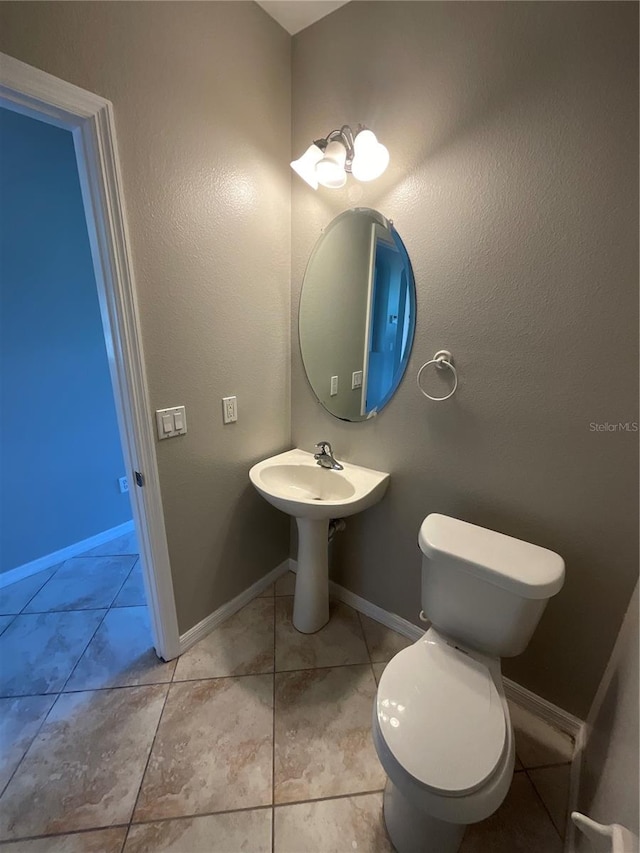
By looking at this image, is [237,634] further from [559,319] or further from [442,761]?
[559,319]

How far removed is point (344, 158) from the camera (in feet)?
4.17

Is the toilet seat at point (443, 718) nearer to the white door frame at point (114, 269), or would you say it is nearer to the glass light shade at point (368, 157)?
the white door frame at point (114, 269)

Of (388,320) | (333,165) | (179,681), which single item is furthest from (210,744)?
(333,165)

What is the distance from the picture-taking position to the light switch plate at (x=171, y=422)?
1260 mm

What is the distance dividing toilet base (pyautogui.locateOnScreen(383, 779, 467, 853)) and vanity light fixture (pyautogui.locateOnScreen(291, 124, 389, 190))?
1938mm

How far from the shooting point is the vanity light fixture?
3.91 ft

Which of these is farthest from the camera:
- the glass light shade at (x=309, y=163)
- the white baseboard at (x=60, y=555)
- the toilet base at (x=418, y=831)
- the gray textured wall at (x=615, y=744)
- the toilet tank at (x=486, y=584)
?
the white baseboard at (x=60, y=555)

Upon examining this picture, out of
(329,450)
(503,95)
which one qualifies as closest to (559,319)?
(503,95)

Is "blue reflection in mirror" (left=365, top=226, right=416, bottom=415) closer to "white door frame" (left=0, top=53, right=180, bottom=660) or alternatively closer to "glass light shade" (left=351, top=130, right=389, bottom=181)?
"glass light shade" (left=351, top=130, right=389, bottom=181)

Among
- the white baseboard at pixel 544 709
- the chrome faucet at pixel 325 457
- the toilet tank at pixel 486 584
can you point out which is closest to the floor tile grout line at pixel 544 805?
the white baseboard at pixel 544 709

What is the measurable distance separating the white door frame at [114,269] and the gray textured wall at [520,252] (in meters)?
0.82

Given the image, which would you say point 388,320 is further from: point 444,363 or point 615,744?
point 615,744

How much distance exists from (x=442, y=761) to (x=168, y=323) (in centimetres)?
147

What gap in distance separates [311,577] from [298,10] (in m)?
2.25
